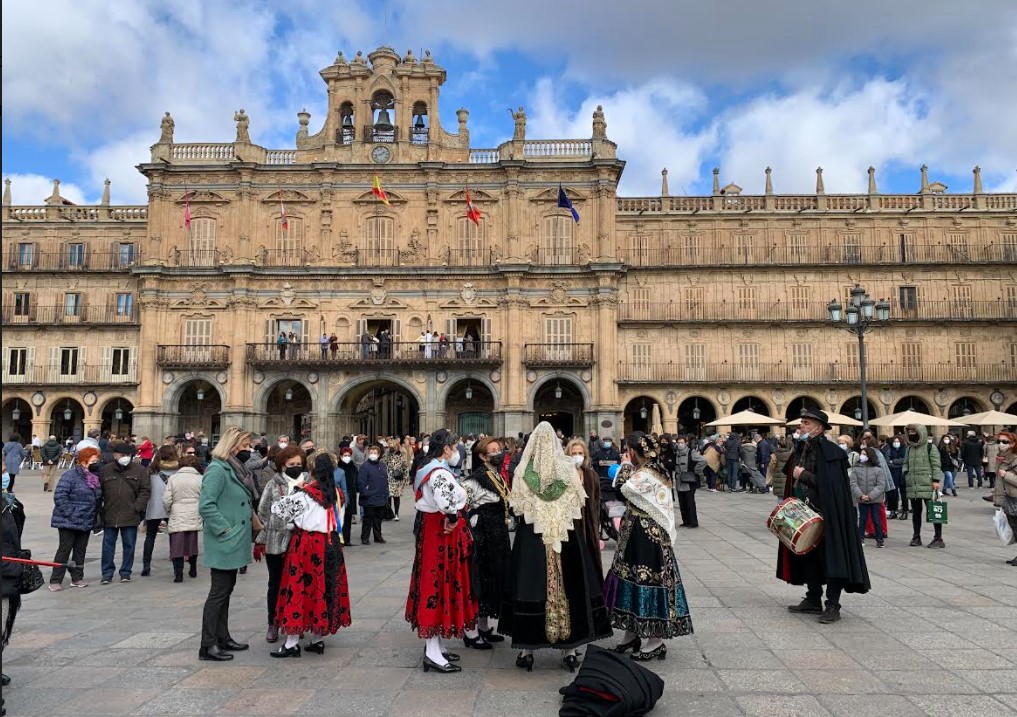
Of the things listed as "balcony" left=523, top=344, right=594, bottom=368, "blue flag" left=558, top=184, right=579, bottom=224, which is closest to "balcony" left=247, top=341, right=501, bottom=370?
"balcony" left=523, top=344, right=594, bottom=368

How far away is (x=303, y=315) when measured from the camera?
112ft

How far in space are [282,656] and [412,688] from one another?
139 centimetres

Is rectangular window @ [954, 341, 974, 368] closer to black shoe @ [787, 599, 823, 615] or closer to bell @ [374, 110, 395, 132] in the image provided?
bell @ [374, 110, 395, 132]

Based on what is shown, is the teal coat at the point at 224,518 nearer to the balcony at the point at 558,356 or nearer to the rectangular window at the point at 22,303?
the balcony at the point at 558,356

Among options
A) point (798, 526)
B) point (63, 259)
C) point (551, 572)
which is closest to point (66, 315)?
point (63, 259)

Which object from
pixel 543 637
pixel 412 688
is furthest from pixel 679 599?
pixel 412 688

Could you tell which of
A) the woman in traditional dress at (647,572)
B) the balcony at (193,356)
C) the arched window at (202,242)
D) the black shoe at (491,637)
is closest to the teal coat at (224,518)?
the black shoe at (491,637)

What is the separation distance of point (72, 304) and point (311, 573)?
36408mm

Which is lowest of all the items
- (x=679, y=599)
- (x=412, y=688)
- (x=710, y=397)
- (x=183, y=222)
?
(x=412, y=688)

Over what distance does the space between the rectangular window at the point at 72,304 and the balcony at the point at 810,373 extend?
25.1 m

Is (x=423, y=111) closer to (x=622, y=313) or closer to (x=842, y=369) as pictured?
(x=622, y=313)

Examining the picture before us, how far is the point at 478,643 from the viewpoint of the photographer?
663 centimetres

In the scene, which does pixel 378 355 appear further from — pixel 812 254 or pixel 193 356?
pixel 812 254

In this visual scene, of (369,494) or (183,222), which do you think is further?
(183,222)
